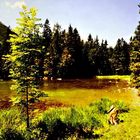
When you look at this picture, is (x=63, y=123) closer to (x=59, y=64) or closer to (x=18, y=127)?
(x=18, y=127)

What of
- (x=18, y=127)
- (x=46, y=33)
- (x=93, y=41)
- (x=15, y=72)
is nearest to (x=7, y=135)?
(x=18, y=127)

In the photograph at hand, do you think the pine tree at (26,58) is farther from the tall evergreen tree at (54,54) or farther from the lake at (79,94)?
the tall evergreen tree at (54,54)

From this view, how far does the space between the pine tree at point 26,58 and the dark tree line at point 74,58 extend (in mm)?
62619

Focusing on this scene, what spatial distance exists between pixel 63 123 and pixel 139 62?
2347cm

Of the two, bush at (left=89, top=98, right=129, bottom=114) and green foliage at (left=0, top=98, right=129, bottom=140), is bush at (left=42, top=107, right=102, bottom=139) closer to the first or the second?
green foliage at (left=0, top=98, right=129, bottom=140)

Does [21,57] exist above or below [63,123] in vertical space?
above

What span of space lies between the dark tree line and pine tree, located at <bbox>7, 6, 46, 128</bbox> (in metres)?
62.6

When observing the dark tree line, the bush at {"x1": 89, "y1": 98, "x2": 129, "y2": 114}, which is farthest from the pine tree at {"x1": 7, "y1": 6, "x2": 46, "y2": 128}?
the dark tree line

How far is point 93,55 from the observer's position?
110750 mm

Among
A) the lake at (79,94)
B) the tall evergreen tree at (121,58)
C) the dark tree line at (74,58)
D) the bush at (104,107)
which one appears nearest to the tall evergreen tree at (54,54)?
the dark tree line at (74,58)

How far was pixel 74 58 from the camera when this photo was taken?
9981cm

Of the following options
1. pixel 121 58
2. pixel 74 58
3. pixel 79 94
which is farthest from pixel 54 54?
pixel 79 94

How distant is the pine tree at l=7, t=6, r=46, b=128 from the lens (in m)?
18.4

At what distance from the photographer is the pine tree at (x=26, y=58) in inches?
723
